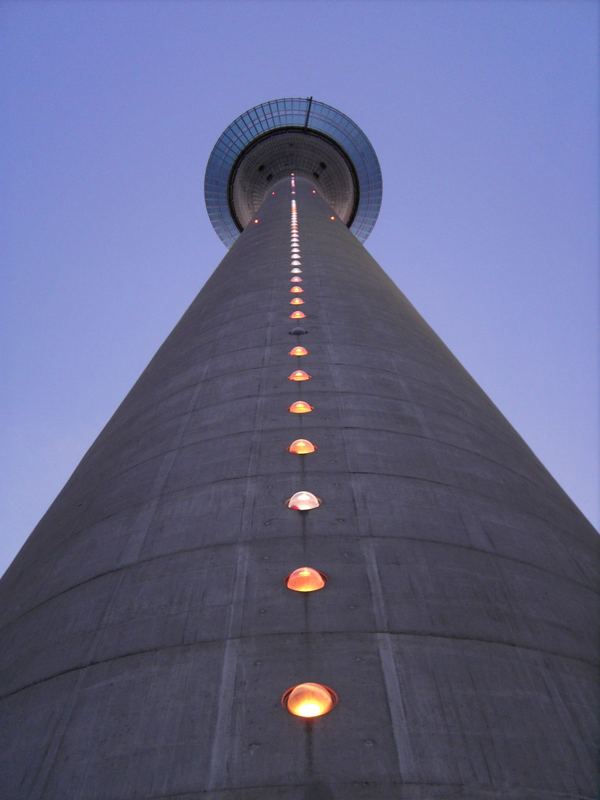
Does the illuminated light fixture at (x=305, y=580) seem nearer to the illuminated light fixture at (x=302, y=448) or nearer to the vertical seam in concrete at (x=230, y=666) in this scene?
the vertical seam in concrete at (x=230, y=666)

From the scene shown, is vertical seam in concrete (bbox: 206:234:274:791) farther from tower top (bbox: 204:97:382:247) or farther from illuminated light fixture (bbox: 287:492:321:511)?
tower top (bbox: 204:97:382:247)

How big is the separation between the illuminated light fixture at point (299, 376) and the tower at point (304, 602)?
0.23 feet

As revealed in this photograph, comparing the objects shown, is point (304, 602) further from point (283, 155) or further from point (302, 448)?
point (283, 155)

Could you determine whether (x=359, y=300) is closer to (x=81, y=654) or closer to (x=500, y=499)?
(x=500, y=499)

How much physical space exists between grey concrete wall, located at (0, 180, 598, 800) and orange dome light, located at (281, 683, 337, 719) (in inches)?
3.4

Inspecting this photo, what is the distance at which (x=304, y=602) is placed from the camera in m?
6.14

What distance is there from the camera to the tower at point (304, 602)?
4.82 m

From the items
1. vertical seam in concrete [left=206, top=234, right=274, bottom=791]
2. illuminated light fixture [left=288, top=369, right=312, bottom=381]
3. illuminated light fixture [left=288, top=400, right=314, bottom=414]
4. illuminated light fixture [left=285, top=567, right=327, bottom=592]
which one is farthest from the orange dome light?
illuminated light fixture [left=288, top=369, right=312, bottom=381]

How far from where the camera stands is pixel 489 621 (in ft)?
20.5

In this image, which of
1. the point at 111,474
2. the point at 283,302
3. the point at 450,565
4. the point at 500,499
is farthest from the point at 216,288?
the point at 450,565

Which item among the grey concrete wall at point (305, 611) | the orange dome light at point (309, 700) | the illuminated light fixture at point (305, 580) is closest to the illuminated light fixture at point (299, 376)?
the grey concrete wall at point (305, 611)

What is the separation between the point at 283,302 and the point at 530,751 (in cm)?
1184

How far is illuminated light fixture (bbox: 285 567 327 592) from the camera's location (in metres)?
6.32

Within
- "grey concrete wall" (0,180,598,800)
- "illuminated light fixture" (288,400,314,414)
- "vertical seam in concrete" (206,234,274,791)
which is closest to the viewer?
"vertical seam in concrete" (206,234,274,791)
